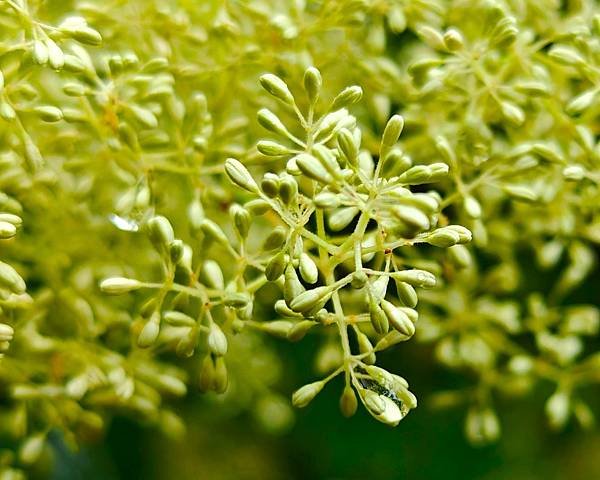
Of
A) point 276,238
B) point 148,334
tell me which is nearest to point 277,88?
point 276,238

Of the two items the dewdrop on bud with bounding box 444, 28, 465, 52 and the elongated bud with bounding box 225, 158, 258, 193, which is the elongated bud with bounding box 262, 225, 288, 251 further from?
the dewdrop on bud with bounding box 444, 28, 465, 52

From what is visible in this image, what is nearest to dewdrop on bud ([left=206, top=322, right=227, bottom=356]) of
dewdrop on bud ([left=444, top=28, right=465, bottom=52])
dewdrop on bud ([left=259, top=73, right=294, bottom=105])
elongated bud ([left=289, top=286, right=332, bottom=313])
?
elongated bud ([left=289, top=286, right=332, bottom=313])

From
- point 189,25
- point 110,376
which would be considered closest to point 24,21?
point 189,25

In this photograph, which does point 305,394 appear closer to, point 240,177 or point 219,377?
point 219,377

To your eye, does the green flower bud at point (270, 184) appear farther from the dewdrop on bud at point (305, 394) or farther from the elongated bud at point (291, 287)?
the dewdrop on bud at point (305, 394)

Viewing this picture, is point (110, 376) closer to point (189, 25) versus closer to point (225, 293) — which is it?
point (225, 293)
